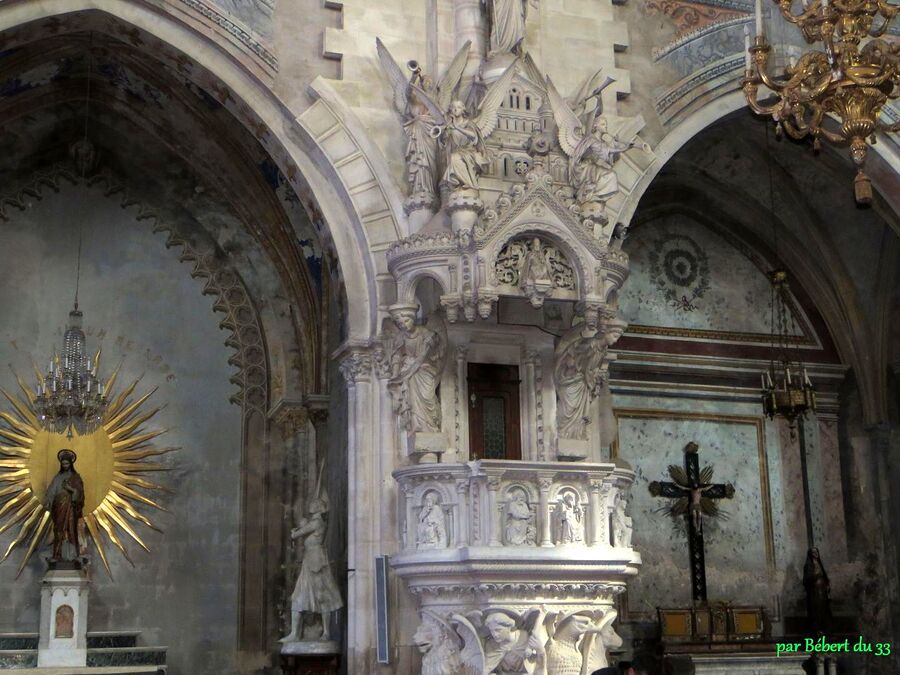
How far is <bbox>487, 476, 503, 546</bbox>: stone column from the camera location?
9.55 m

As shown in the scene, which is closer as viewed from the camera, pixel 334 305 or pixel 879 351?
pixel 334 305

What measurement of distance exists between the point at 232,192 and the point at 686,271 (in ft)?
18.1

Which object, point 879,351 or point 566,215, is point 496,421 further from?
point 879,351

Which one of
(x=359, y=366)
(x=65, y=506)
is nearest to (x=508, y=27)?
(x=359, y=366)

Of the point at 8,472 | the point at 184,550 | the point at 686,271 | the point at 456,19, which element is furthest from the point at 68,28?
the point at 686,271

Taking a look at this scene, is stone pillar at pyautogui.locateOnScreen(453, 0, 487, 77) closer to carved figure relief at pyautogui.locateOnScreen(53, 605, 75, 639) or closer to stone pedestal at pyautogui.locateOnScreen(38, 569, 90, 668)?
stone pedestal at pyautogui.locateOnScreen(38, 569, 90, 668)

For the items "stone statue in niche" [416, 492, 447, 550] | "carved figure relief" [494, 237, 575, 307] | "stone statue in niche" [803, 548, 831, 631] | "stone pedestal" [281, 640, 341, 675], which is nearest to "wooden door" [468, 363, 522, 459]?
"stone statue in niche" [416, 492, 447, 550]

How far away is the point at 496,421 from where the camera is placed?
35.0 feet

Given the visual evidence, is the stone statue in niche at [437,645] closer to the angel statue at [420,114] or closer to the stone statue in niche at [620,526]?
the stone statue in niche at [620,526]

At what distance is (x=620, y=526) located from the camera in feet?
33.3

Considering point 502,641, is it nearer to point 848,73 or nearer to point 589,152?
point 589,152

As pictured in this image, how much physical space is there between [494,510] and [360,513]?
49.6 inches

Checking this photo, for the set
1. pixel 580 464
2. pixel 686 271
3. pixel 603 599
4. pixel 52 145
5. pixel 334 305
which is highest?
pixel 52 145

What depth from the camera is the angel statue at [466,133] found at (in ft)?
33.4
